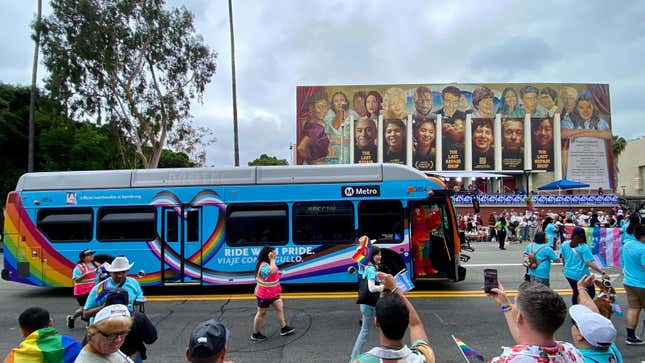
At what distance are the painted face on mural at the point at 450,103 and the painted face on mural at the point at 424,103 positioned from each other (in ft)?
5.69

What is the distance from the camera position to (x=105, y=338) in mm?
2777

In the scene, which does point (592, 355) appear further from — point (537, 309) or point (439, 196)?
point (439, 196)

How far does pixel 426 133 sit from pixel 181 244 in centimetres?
4062

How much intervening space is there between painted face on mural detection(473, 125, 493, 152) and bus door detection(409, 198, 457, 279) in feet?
128

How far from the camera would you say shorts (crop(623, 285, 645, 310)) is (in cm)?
562

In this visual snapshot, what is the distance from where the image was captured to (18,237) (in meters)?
9.95

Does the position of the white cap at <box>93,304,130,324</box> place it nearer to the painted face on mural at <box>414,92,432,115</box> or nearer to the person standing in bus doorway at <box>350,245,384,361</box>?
the person standing in bus doorway at <box>350,245,384,361</box>

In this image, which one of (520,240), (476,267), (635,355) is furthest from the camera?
(520,240)

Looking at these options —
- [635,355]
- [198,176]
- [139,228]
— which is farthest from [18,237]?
[635,355]

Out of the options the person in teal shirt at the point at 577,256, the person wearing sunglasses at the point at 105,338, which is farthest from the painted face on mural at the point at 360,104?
the person wearing sunglasses at the point at 105,338

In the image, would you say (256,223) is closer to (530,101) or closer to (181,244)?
(181,244)

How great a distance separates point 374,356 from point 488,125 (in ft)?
157

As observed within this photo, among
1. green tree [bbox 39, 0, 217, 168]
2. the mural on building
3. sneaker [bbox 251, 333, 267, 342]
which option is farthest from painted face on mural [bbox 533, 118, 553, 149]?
sneaker [bbox 251, 333, 267, 342]

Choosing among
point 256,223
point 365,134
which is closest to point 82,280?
point 256,223
